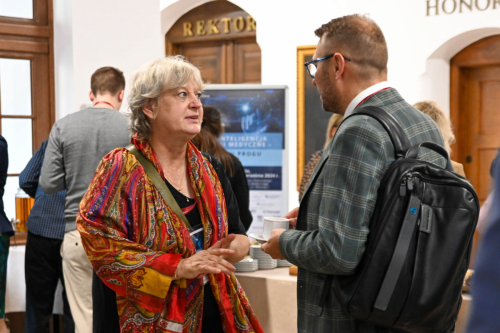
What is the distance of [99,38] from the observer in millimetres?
4414

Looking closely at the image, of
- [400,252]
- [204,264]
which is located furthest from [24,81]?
[400,252]

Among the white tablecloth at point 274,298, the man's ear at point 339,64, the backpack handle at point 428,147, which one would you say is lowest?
the white tablecloth at point 274,298

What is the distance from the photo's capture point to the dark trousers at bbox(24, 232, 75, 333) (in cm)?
366

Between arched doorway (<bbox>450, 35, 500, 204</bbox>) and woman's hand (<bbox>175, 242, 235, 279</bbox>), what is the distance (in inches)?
189

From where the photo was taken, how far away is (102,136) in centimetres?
335

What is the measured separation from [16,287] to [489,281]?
393cm

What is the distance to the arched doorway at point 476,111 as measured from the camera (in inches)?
235

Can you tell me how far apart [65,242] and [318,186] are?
2328 mm

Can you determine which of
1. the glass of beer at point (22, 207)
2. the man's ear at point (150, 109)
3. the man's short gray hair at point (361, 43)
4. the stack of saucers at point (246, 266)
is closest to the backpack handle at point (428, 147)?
the man's short gray hair at point (361, 43)

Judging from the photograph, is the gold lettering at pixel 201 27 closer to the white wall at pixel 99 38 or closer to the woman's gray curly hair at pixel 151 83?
the white wall at pixel 99 38

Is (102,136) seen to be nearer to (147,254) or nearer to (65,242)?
(65,242)

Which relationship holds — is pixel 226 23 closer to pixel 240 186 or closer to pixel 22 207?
pixel 22 207

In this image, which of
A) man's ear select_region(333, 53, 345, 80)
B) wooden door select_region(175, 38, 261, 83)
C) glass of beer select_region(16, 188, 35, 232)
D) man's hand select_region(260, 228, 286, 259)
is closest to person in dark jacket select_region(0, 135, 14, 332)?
glass of beer select_region(16, 188, 35, 232)

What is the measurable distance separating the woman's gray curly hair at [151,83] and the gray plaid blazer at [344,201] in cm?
63
